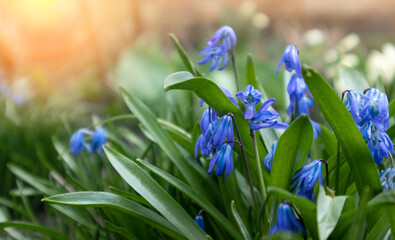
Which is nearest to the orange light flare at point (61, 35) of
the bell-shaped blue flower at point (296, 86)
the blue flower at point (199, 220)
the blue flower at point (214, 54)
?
the blue flower at point (214, 54)

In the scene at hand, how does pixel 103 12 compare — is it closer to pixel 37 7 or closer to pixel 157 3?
pixel 37 7

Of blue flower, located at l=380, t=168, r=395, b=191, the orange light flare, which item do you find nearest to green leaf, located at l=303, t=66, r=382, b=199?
blue flower, located at l=380, t=168, r=395, b=191

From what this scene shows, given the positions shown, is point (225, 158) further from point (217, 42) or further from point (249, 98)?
point (217, 42)

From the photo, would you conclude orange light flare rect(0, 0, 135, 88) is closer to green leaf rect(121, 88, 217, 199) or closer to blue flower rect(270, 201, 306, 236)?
green leaf rect(121, 88, 217, 199)

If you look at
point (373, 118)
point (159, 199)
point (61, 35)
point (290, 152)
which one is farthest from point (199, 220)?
point (61, 35)

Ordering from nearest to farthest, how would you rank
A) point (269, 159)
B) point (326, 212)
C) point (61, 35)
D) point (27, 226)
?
point (326, 212) → point (269, 159) → point (27, 226) → point (61, 35)

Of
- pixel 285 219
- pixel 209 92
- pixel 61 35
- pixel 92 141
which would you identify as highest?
pixel 61 35

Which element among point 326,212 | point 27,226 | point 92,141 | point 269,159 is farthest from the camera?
point 92,141
